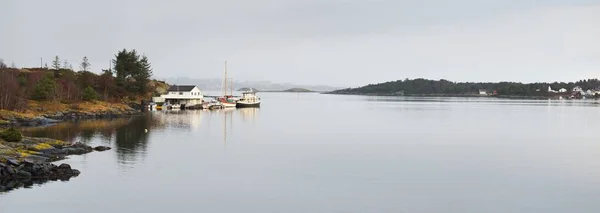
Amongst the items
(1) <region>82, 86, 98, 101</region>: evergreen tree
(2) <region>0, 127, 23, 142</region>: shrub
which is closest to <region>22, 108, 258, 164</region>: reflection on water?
(2) <region>0, 127, 23, 142</region>: shrub

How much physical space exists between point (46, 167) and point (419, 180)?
47.4 feet

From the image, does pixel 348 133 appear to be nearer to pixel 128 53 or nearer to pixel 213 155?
Result: pixel 213 155

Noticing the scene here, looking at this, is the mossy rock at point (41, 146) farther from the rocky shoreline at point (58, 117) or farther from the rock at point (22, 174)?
the rocky shoreline at point (58, 117)

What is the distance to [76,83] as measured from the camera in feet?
220

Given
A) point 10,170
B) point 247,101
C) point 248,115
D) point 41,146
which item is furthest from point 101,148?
point 247,101

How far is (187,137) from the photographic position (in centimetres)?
3934

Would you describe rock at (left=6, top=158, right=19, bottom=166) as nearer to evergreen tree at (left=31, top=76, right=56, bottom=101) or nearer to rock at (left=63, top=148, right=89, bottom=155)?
rock at (left=63, top=148, right=89, bottom=155)

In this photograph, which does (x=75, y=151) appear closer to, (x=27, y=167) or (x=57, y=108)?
(x=27, y=167)

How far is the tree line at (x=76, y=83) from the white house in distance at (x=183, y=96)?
3178 mm

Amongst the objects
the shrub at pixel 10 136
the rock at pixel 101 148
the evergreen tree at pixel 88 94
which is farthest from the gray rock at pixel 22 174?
the evergreen tree at pixel 88 94

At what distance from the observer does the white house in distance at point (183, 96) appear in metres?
84.2

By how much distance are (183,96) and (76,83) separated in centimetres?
2069

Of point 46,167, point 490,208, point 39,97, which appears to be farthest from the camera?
point 39,97

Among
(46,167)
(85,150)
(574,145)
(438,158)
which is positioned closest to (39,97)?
(85,150)
